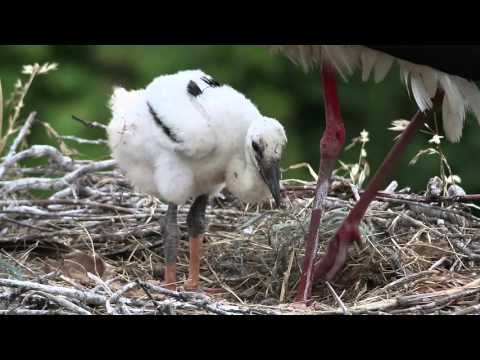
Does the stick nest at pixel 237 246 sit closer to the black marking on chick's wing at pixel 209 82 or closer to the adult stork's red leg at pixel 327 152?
the adult stork's red leg at pixel 327 152

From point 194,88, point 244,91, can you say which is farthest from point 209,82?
point 244,91

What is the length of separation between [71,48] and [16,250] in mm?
4732

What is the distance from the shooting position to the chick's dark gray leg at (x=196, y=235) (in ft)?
11.8

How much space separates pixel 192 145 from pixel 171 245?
0.39 meters

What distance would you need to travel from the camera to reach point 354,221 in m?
3.58

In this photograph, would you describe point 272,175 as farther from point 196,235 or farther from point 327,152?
point 196,235

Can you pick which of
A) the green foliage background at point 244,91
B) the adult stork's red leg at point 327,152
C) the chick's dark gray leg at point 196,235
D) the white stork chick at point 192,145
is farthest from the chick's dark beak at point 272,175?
the green foliage background at point 244,91

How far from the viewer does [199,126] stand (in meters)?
3.37

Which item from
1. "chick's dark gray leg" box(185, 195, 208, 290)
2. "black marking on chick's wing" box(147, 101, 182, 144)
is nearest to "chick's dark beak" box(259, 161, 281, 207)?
"black marking on chick's wing" box(147, 101, 182, 144)

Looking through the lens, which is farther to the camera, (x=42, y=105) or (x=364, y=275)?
(x=42, y=105)
